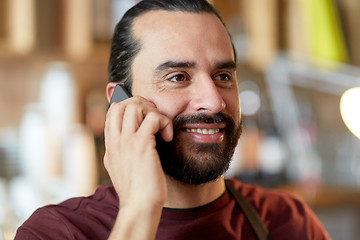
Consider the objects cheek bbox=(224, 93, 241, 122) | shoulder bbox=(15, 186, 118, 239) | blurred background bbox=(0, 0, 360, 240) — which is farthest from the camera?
blurred background bbox=(0, 0, 360, 240)

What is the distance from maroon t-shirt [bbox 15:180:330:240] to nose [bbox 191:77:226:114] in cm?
22

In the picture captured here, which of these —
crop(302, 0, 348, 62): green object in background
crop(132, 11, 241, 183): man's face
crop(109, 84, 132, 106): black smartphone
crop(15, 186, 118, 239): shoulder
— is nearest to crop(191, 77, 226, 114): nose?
crop(132, 11, 241, 183): man's face

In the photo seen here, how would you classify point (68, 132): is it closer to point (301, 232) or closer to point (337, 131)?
point (301, 232)

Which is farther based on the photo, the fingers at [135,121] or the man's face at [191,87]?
the man's face at [191,87]

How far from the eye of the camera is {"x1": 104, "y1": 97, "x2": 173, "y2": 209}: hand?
2.60ft

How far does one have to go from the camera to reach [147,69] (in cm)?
101

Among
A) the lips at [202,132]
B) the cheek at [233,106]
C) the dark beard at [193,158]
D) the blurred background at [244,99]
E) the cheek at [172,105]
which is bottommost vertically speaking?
the blurred background at [244,99]

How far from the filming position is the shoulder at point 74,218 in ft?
2.96

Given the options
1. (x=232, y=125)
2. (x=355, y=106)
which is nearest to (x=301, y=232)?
(x=232, y=125)

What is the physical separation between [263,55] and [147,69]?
4.16ft

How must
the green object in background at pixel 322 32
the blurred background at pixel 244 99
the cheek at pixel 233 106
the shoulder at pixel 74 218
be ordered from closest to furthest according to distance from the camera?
the shoulder at pixel 74 218 < the cheek at pixel 233 106 < the blurred background at pixel 244 99 < the green object in background at pixel 322 32

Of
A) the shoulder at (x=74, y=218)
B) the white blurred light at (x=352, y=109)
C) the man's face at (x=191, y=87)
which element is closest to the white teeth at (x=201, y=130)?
the man's face at (x=191, y=87)

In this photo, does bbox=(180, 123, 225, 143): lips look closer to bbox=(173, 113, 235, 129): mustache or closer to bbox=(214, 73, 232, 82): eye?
bbox=(173, 113, 235, 129): mustache

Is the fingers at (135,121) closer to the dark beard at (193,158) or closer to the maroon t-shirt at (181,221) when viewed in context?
the dark beard at (193,158)
